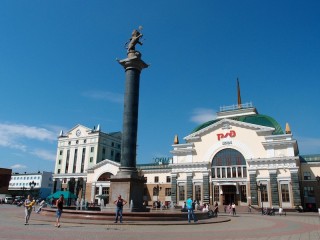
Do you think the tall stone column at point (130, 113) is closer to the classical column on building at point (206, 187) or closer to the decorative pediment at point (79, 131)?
the classical column on building at point (206, 187)

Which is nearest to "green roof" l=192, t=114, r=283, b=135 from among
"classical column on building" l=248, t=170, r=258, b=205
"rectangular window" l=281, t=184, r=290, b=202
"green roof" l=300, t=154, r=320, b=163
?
"green roof" l=300, t=154, r=320, b=163

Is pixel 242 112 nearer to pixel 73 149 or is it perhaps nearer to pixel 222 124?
pixel 222 124

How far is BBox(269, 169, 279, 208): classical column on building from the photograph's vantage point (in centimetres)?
4991

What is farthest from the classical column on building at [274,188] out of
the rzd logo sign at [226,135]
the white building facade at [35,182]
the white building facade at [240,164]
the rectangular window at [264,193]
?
the white building facade at [35,182]

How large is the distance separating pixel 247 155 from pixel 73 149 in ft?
168

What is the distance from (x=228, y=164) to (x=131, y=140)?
118 feet

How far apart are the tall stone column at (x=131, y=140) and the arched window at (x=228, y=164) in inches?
1362

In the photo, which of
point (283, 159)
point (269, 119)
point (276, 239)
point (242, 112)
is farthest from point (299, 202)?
point (276, 239)

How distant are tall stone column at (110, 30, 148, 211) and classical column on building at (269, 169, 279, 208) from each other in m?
34.2

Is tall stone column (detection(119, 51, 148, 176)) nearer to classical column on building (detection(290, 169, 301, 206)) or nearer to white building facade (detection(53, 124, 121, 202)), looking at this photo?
classical column on building (detection(290, 169, 301, 206))

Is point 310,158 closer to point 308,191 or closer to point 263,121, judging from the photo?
point 308,191

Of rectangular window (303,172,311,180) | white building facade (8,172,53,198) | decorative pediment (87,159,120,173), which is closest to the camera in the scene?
rectangular window (303,172,311,180)

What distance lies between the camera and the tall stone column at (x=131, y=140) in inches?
926

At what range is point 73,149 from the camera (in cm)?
8338
